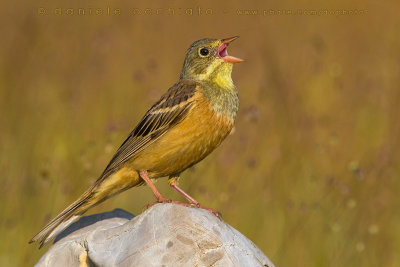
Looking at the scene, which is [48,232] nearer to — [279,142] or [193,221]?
[193,221]

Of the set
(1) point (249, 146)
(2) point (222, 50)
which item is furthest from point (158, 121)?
(1) point (249, 146)

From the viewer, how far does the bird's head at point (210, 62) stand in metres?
6.21

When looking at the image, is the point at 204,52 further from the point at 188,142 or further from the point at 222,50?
the point at 188,142

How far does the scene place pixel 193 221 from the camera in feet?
15.7

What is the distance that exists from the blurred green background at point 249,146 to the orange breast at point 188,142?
57cm

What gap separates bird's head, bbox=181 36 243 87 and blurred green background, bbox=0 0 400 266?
0.46 m

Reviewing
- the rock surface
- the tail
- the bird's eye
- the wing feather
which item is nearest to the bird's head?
the bird's eye

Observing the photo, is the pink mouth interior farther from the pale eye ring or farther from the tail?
the tail

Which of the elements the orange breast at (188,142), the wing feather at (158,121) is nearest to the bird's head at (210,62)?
the wing feather at (158,121)

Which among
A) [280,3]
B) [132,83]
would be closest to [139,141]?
[132,83]

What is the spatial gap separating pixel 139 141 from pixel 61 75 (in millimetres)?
4661

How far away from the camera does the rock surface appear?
4578 mm

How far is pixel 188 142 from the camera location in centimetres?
571

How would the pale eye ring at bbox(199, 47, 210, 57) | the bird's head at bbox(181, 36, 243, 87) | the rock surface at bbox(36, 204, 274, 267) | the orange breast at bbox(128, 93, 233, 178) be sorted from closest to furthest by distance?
the rock surface at bbox(36, 204, 274, 267) < the orange breast at bbox(128, 93, 233, 178) < the bird's head at bbox(181, 36, 243, 87) < the pale eye ring at bbox(199, 47, 210, 57)
